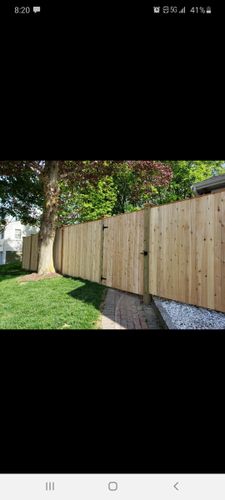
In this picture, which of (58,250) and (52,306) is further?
(58,250)

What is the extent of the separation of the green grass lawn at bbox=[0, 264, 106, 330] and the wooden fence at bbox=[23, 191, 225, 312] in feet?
1.83

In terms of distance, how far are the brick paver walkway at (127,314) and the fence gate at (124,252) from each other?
→ 0.19 metres

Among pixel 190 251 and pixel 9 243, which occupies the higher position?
pixel 9 243

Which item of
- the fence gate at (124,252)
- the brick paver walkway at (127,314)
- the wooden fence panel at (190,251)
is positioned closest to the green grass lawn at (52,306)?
the brick paver walkway at (127,314)

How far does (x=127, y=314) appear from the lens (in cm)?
290

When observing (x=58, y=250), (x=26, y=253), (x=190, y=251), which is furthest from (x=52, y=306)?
(x=26, y=253)

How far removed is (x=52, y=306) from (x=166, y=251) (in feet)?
5.08

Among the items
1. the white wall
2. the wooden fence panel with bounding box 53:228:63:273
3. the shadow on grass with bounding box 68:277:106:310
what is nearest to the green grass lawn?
the shadow on grass with bounding box 68:277:106:310

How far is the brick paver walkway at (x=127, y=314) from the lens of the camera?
2496mm

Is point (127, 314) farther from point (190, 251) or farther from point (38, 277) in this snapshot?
point (38, 277)

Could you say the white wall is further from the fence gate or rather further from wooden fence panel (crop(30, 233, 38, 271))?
the fence gate

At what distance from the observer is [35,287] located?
4500mm
